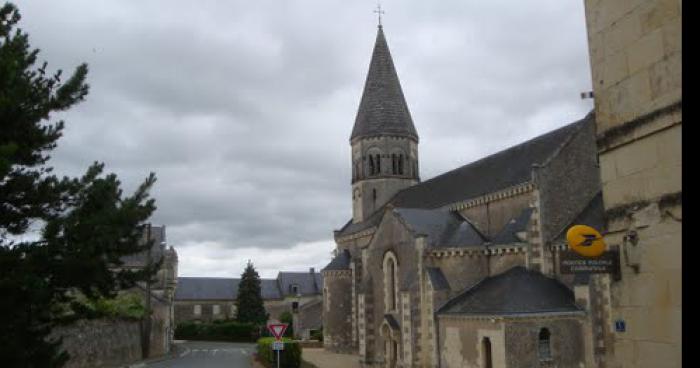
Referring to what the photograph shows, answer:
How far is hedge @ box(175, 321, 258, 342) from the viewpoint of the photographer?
6231 centimetres

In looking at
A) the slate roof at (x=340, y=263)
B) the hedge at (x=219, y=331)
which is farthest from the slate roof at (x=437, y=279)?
the hedge at (x=219, y=331)

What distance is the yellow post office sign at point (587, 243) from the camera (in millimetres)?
7719

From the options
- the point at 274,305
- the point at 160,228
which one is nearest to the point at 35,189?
the point at 160,228

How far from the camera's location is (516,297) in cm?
2406

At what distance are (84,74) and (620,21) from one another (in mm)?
10050

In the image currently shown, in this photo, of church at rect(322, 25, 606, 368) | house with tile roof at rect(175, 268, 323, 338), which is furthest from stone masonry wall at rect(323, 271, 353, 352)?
house with tile roof at rect(175, 268, 323, 338)

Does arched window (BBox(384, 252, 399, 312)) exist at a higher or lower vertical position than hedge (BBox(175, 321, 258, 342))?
higher

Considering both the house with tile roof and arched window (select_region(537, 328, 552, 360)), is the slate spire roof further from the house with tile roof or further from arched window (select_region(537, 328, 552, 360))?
the house with tile roof

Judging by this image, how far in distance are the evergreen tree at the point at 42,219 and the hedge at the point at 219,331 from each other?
168ft

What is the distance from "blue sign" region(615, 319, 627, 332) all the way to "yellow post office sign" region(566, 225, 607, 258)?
2.72ft

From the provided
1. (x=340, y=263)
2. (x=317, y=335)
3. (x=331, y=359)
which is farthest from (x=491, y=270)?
(x=317, y=335)

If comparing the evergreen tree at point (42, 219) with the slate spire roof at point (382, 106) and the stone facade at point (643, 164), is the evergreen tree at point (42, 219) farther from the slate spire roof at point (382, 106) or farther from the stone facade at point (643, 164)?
the slate spire roof at point (382, 106)

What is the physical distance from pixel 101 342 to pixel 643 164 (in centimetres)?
2947

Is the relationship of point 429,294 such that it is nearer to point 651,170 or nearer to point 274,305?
point 651,170
